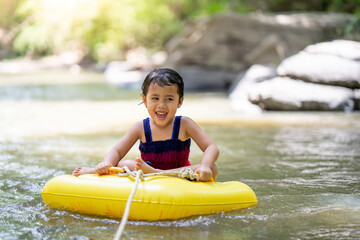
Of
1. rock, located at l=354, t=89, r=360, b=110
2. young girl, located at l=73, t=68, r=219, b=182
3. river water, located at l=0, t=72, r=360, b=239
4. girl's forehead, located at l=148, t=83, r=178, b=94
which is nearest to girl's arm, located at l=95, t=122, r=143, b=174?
young girl, located at l=73, t=68, r=219, b=182

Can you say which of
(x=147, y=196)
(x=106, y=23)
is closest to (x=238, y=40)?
A: (x=147, y=196)

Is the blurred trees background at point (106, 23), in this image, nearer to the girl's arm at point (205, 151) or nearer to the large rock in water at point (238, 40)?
the large rock in water at point (238, 40)

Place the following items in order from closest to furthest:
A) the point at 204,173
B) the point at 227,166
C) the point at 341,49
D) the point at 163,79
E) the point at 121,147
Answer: the point at 204,173, the point at 163,79, the point at 121,147, the point at 227,166, the point at 341,49

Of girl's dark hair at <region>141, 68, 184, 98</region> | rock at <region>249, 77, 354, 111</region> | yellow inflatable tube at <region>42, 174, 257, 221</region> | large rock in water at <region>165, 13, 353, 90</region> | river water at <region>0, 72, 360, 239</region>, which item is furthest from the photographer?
large rock in water at <region>165, 13, 353, 90</region>

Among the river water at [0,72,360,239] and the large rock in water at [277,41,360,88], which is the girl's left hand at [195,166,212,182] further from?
Answer: the large rock in water at [277,41,360,88]

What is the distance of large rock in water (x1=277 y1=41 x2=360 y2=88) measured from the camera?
23.5 feet

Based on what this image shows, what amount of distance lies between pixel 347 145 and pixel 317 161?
0.81m

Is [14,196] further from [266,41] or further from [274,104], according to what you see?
[266,41]

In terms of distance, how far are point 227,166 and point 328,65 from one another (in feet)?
13.7

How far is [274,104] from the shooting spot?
723cm

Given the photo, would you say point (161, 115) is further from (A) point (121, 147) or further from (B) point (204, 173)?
(B) point (204, 173)

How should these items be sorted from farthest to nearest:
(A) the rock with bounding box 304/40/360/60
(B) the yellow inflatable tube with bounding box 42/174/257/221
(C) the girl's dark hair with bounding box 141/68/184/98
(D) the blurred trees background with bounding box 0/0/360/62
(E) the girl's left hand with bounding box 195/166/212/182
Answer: (D) the blurred trees background with bounding box 0/0/360/62 < (A) the rock with bounding box 304/40/360/60 < (C) the girl's dark hair with bounding box 141/68/184/98 < (E) the girl's left hand with bounding box 195/166/212/182 < (B) the yellow inflatable tube with bounding box 42/174/257/221

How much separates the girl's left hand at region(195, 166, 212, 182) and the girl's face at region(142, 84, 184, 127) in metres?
0.41

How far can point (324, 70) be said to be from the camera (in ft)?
23.9
